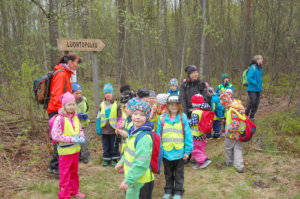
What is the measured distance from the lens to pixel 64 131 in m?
3.13

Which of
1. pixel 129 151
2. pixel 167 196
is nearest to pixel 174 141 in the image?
pixel 167 196

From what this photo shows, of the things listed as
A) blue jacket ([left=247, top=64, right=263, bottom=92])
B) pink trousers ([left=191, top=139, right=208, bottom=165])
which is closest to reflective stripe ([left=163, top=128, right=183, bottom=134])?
pink trousers ([left=191, top=139, right=208, bottom=165])

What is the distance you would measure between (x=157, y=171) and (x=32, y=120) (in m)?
3.89

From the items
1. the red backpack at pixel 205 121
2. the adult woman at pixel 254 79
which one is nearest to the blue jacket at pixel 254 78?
the adult woman at pixel 254 79

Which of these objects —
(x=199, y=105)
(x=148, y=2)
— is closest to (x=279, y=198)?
(x=199, y=105)

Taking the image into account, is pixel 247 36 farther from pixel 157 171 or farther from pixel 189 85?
pixel 157 171

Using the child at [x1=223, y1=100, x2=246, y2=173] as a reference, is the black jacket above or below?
above

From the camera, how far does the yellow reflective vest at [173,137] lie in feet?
10.7

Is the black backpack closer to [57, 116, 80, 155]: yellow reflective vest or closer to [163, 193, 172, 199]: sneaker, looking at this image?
[57, 116, 80, 155]: yellow reflective vest

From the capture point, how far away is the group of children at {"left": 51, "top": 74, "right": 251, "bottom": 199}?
2.29 m

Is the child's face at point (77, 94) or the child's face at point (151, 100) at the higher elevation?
the child's face at point (77, 94)

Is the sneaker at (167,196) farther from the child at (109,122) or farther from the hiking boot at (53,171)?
the hiking boot at (53,171)

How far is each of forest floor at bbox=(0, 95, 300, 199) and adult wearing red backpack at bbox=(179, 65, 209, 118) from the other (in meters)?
1.26

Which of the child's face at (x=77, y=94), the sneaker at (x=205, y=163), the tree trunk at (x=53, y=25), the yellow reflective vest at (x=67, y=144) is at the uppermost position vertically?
the tree trunk at (x=53, y=25)
